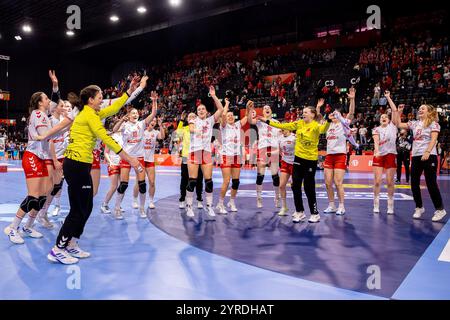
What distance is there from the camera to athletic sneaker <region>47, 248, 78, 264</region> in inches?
153

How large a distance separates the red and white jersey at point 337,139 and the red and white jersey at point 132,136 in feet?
11.8

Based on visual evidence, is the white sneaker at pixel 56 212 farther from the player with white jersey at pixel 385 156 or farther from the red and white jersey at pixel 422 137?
the red and white jersey at pixel 422 137

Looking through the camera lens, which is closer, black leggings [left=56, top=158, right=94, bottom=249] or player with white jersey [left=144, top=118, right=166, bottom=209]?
black leggings [left=56, top=158, right=94, bottom=249]

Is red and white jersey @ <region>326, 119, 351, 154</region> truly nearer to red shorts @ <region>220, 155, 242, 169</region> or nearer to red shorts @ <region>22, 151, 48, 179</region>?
red shorts @ <region>220, 155, 242, 169</region>

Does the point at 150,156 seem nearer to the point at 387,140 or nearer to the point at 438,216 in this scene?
the point at 387,140

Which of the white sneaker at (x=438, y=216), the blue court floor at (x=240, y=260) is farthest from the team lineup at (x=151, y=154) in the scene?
the blue court floor at (x=240, y=260)

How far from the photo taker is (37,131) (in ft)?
15.7

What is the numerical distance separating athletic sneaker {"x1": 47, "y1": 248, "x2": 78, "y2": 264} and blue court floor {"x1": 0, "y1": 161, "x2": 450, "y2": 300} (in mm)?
81

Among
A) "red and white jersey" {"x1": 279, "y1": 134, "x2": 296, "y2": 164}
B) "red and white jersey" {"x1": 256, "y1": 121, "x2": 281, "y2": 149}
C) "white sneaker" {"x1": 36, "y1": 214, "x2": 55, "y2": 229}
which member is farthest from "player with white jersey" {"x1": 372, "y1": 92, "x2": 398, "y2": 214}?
"white sneaker" {"x1": 36, "y1": 214, "x2": 55, "y2": 229}

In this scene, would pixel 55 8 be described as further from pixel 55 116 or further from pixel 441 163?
pixel 441 163

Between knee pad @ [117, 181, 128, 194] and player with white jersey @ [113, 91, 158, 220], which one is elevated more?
Result: player with white jersey @ [113, 91, 158, 220]

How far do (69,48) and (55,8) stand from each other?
38.2 ft

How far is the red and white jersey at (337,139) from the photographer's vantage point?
7.09 meters

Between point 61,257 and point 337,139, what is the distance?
5249 millimetres
